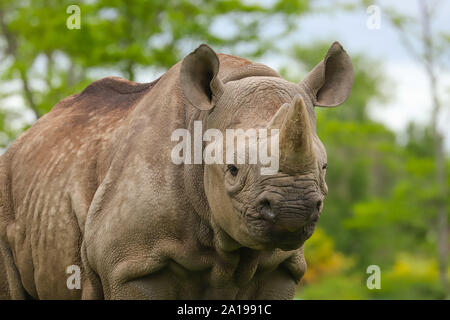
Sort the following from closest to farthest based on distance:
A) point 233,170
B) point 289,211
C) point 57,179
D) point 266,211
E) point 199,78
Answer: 1. point 289,211
2. point 266,211
3. point 233,170
4. point 199,78
5. point 57,179

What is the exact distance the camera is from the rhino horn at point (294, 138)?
3.87m

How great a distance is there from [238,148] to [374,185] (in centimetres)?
3184

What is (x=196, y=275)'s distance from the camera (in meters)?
4.91

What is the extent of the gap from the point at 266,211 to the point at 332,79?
4.79 feet

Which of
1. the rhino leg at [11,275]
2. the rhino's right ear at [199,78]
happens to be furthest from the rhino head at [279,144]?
the rhino leg at [11,275]

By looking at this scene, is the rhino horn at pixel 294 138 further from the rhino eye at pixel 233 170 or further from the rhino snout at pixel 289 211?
the rhino eye at pixel 233 170

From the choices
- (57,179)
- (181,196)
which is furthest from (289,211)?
(57,179)

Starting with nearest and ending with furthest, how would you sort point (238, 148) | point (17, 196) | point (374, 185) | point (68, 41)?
1. point (238, 148)
2. point (17, 196)
3. point (68, 41)
4. point (374, 185)

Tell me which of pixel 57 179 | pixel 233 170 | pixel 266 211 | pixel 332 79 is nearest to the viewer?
pixel 266 211

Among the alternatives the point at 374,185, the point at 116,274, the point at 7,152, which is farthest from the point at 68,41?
the point at 374,185

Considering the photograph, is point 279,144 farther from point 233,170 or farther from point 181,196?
point 181,196

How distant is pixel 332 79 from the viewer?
16.5 feet
